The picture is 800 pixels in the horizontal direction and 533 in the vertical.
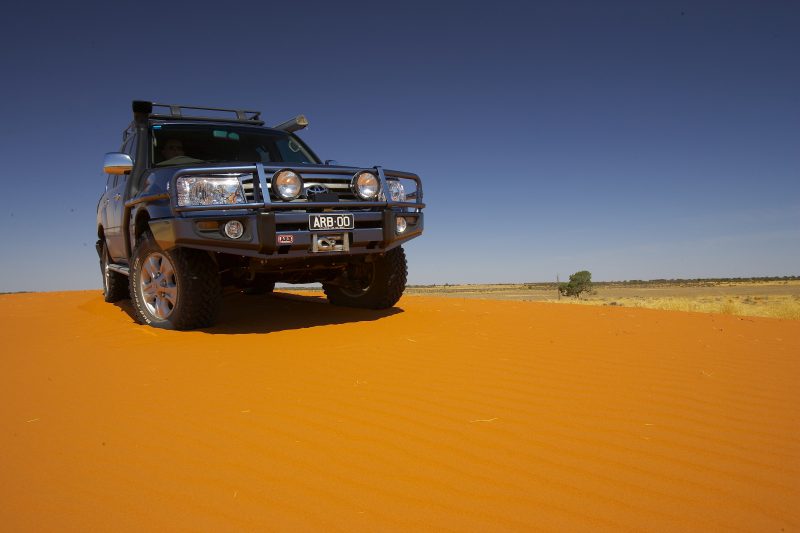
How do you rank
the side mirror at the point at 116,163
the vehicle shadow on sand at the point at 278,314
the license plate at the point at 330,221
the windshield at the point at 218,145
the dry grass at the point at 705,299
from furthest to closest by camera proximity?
1. the dry grass at the point at 705,299
2. the windshield at the point at 218,145
3. the side mirror at the point at 116,163
4. the vehicle shadow on sand at the point at 278,314
5. the license plate at the point at 330,221

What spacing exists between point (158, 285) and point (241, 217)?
137 centimetres

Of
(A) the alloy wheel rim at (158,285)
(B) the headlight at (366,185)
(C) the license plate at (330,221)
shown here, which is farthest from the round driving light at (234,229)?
(B) the headlight at (366,185)

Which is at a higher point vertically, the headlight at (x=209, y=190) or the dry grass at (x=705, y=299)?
the headlight at (x=209, y=190)

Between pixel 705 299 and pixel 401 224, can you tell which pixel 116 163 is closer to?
pixel 401 224

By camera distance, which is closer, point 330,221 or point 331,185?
point 330,221

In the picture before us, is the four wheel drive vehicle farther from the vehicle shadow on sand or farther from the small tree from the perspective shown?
the small tree

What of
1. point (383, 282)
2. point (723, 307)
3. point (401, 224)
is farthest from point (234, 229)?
point (723, 307)

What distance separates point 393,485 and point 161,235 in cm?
358

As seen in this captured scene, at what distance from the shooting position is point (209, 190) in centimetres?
454

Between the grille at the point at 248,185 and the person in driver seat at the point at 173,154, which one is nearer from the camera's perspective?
the grille at the point at 248,185

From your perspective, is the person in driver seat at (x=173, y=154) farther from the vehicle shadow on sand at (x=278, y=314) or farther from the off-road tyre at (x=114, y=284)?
the off-road tyre at (x=114, y=284)

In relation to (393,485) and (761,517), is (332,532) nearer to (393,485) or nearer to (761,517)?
(393,485)

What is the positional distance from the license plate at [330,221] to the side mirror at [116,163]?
7.16ft

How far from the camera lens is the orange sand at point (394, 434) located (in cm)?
192
